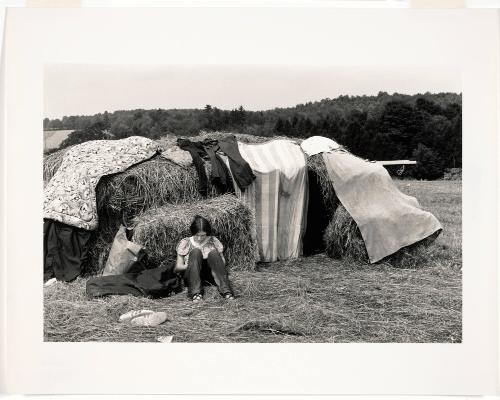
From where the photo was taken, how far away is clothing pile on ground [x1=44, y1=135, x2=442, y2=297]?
667 cm

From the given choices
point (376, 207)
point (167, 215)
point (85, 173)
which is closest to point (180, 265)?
point (167, 215)

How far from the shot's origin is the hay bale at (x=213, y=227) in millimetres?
6762

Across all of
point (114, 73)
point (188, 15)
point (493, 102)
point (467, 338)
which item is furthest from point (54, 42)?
point (467, 338)

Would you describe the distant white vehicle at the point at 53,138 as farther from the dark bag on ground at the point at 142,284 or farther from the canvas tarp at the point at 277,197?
the canvas tarp at the point at 277,197

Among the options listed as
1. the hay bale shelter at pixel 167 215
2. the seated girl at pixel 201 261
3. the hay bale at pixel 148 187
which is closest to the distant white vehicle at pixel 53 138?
the hay bale shelter at pixel 167 215

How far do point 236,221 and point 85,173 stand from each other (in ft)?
5.26

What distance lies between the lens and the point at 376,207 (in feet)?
24.6

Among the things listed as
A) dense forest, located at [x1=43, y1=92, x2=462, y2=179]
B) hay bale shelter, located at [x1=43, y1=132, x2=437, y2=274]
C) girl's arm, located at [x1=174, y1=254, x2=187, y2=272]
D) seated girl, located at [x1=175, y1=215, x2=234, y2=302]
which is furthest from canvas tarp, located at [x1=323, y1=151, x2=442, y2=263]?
girl's arm, located at [x1=174, y1=254, x2=187, y2=272]

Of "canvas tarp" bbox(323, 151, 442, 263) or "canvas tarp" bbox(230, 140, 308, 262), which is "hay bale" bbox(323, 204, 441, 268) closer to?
"canvas tarp" bbox(323, 151, 442, 263)

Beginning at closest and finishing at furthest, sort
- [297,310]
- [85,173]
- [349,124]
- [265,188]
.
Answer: [297,310] → [85,173] → [265,188] → [349,124]

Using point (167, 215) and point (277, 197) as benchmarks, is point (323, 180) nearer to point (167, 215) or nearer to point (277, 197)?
point (277, 197)

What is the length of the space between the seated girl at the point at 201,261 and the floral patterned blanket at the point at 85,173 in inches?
38.4
